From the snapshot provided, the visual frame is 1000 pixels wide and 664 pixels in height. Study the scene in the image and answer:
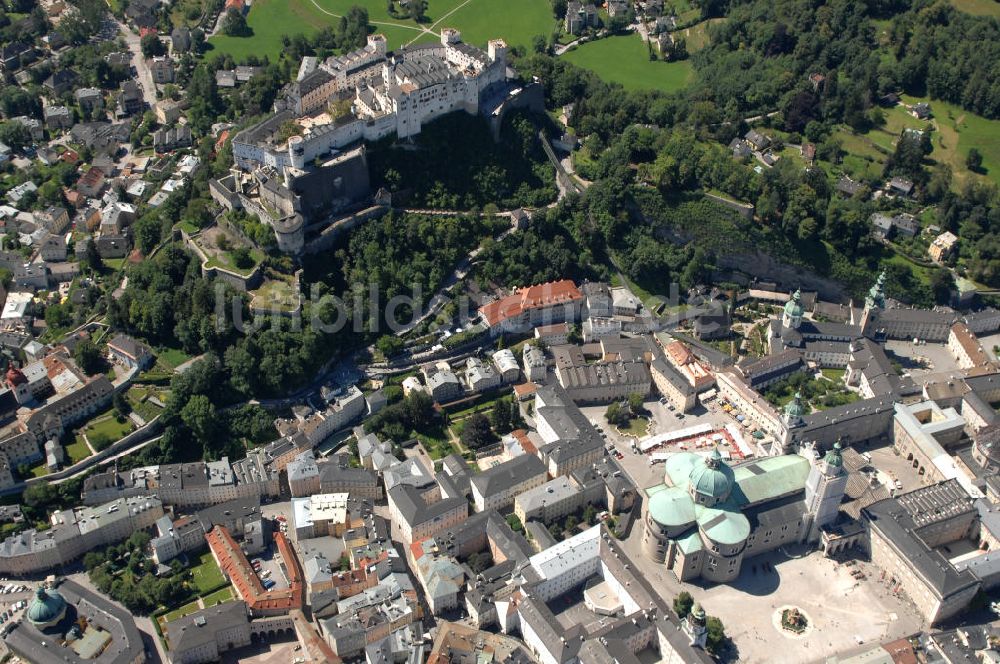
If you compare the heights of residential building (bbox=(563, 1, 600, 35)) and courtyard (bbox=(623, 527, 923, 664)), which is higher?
residential building (bbox=(563, 1, 600, 35))

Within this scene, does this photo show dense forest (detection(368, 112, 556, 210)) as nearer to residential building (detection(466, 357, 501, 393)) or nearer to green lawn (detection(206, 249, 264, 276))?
green lawn (detection(206, 249, 264, 276))

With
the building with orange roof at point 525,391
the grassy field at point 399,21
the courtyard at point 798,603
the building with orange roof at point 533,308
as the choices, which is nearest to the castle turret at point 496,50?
the building with orange roof at point 533,308

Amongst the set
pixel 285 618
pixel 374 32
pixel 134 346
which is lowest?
pixel 285 618

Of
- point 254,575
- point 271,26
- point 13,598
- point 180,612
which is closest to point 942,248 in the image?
point 254,575

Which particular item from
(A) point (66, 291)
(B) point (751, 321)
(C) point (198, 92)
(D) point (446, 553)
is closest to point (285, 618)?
(D) point (446, 553)

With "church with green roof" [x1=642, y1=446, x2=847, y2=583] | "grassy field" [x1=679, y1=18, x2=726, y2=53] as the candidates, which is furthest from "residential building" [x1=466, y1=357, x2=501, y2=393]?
"grassy field" [x1=679, y1=18, x2=726, y2=53]

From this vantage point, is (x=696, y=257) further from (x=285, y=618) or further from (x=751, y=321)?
(x=285, y=618)

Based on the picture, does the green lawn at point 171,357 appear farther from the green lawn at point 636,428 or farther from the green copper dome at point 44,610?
the green lawn at point 636,428
